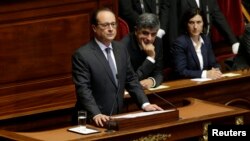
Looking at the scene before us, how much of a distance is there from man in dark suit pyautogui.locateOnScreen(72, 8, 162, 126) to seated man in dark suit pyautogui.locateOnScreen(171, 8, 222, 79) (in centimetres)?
117

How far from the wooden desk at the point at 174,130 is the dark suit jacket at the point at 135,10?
5.11 feet

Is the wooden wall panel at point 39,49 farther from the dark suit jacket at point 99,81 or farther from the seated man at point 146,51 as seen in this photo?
the dark suit jacket at point 99,81

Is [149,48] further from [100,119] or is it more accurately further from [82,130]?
[82,130]

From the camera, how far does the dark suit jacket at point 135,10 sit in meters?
7.11

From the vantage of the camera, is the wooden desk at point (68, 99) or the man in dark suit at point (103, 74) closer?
the man in dark suit at point (103, 74)

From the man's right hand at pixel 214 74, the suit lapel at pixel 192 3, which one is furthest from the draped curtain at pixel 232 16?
the man's right hand at pixel 214 74

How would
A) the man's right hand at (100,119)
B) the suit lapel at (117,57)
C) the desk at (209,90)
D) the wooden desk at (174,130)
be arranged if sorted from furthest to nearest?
the desk at (209,90), the suit lapel at (117,57), the man's right hand at (100,119), the wooden desk at (174,130)

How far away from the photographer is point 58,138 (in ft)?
16.5

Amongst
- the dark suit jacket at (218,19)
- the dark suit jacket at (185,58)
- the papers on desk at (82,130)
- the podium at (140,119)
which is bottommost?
the papers on desk at (82,130)

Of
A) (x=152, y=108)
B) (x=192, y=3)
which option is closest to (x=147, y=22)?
(x=152, y=108)

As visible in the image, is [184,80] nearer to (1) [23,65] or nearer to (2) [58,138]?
(1) [23,65]

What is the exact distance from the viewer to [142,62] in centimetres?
661

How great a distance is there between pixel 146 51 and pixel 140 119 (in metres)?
1.42

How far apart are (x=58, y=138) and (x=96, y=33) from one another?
803 millimetres
